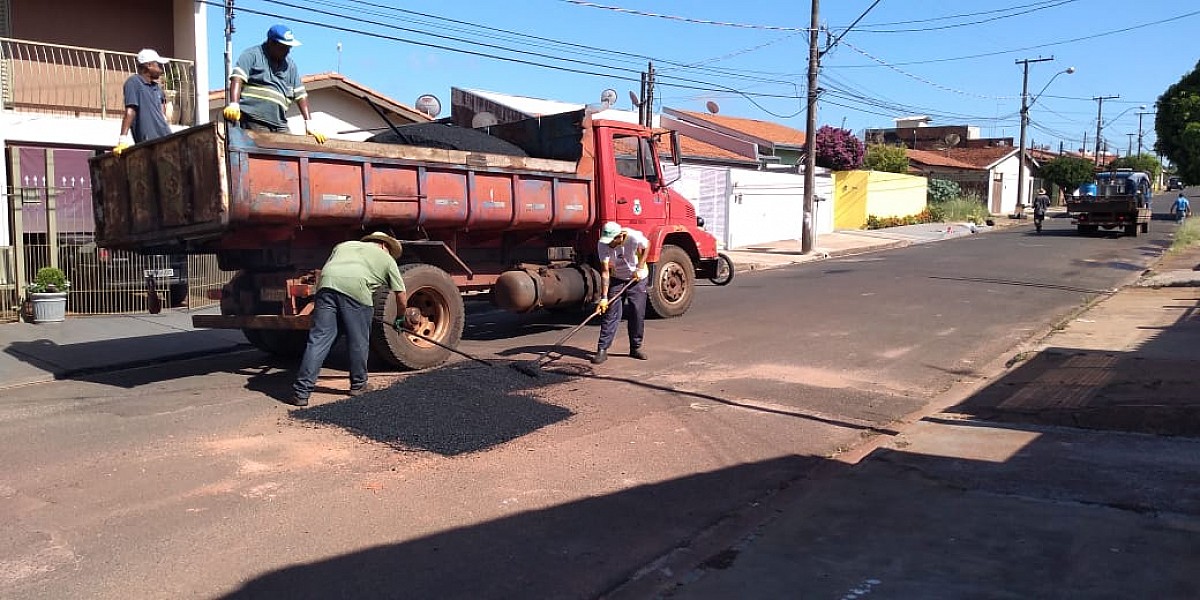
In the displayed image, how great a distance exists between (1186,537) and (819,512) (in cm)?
171

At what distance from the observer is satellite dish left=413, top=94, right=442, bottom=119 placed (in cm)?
1407

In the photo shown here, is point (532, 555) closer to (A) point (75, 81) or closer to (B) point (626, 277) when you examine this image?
(B) point (626, 277)

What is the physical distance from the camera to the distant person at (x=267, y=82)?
8477 millimetres

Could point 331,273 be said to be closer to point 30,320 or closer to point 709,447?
point 709,447

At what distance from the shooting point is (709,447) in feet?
20.7

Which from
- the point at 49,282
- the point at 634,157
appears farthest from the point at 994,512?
the point at 49,282

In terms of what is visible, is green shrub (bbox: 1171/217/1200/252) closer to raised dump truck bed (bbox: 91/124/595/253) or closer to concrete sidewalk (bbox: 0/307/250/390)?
raised dump truck bed (bbox: 91/124/595/253)

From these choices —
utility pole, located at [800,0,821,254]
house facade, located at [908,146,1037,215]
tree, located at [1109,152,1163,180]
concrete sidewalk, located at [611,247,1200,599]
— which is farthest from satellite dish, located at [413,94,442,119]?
tree, located at [1109,152,1163,180]

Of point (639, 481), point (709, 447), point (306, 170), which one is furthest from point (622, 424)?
point (306, 170)

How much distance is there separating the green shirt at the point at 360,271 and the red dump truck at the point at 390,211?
565 mm

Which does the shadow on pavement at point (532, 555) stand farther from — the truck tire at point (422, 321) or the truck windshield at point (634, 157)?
the truck windshield at point (634, 157)

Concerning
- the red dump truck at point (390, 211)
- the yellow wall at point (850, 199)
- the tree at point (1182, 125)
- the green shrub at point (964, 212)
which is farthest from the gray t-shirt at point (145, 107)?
the tree at point (1182, 125)

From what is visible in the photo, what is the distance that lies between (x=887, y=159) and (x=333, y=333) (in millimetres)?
44323

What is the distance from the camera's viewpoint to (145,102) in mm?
8891
